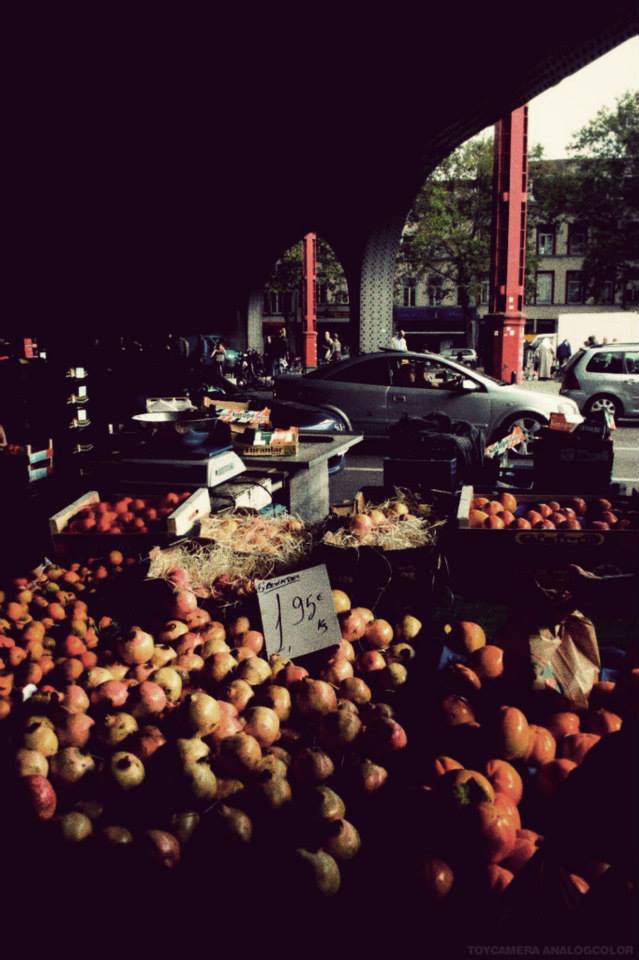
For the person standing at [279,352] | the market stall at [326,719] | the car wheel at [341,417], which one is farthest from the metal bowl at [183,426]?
the person standing at [279,352]

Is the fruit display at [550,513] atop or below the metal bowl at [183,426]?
below

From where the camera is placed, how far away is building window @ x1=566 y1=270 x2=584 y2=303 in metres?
58.5

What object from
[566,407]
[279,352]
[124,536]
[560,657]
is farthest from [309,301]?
[560,657]

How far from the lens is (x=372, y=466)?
11.0 m

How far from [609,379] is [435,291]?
47.2 metres

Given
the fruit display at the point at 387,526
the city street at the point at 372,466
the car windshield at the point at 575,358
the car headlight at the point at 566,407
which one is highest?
the car windshield at the point at 575,358

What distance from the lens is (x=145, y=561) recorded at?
3232 millimetres

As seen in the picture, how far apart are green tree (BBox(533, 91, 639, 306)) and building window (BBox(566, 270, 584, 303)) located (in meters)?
8.43

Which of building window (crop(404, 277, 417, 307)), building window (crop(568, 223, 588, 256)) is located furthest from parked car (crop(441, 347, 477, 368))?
building window (crop(568, 223, 588, 256))

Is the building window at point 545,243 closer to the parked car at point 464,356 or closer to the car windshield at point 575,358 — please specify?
the parked car at point 464,356

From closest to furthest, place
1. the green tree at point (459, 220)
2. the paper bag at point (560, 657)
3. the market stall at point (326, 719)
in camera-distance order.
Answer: the market stall at point (326, 719) < the paper bag at point (560, 657) < the green tree at point (459, 220)

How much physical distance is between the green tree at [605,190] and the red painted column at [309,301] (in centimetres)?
2136

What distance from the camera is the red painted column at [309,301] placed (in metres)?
34.9

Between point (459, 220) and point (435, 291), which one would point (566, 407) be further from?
point (435, 291)
